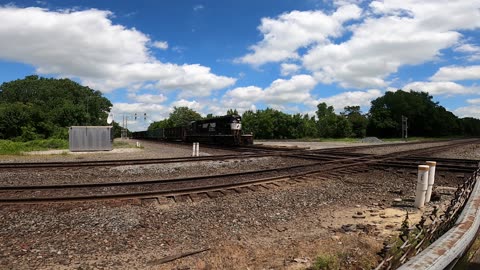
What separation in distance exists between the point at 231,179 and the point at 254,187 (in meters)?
2.00

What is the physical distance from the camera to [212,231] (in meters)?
6.79

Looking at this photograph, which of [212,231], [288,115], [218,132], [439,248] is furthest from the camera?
[288,115]

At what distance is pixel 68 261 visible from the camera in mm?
5234

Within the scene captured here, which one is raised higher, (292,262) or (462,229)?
(462,229)

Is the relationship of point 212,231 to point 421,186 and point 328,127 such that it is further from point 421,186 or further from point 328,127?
point 328,127

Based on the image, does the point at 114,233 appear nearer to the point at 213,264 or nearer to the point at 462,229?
the point at 213,264

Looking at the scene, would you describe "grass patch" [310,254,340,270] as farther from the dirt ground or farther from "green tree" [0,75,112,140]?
"green tree" [0,75,112,140]

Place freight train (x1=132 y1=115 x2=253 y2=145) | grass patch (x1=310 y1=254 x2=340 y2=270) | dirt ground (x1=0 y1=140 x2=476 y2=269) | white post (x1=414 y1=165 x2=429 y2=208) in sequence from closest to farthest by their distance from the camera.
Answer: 1. grass patch (x1=310 y1=254 x2=340 y2=270)
2. dirt ground (x1=0 y1=140 x2=476 y2=269)
3. white post (x1=414 y1=165 x2=429 y2=208)
4. freight train (x1=132 y1=115 x2=253 y2=145)

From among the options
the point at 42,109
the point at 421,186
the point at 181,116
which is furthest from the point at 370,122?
the point at 421,186

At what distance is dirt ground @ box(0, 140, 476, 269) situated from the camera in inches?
206

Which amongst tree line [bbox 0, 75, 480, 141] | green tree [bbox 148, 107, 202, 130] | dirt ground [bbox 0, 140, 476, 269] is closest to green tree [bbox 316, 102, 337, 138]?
tree line [bbox 0, 75, 480, 141]

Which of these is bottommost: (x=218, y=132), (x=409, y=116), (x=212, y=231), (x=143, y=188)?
(x=212, y=231)

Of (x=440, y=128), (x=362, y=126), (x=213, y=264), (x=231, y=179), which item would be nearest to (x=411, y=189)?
(x=231, y=179)

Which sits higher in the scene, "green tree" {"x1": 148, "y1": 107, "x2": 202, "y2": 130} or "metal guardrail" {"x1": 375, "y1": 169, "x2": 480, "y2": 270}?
"green tree" {"x1": 148, "y1": 107, "x2": 202, "y2": 130}
